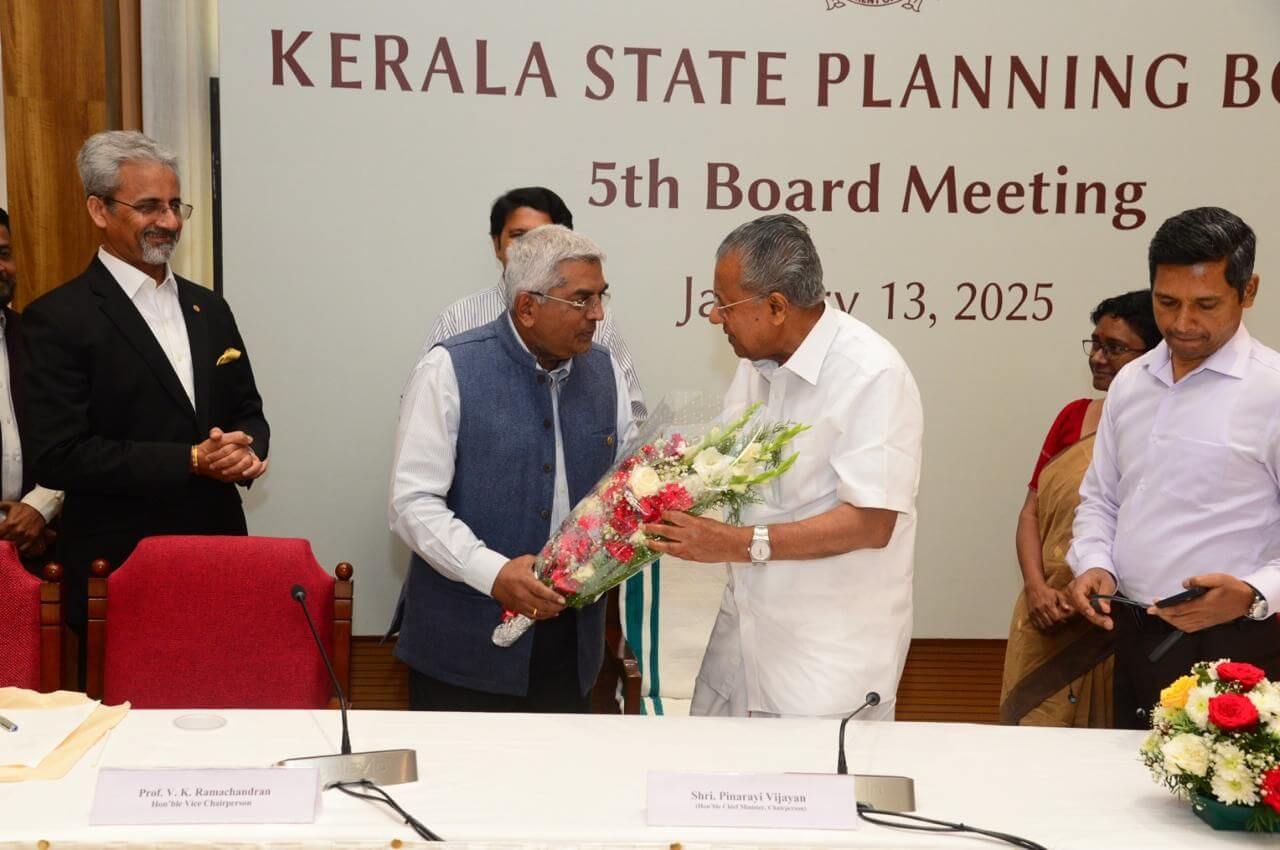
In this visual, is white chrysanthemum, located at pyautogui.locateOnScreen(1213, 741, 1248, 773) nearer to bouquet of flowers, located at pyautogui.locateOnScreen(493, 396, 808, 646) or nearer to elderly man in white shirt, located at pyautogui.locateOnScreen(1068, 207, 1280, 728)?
elderly man in white shirt, located at pyautogui.locateOnScreen(1068, 207, 1280, 728)

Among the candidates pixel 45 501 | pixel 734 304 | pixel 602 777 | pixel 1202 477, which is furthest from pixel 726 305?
pixel 45 501

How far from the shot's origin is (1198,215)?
2293 millimetres

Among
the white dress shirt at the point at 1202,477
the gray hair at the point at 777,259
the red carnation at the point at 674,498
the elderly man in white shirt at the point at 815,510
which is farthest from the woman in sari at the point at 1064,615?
the red carnation at the point at 674,498

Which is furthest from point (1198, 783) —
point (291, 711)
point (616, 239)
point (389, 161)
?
point (389, 161)

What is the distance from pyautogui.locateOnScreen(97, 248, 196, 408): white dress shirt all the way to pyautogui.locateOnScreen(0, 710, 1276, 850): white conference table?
3.71 ft

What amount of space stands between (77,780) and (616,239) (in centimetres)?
257

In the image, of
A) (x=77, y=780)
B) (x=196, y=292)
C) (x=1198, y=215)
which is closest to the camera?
(x=77, y=780)

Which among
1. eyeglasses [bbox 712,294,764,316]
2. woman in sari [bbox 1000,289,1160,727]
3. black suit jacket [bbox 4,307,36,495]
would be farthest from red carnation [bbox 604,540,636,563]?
black suit jacket [bbox 4,307,36,495]

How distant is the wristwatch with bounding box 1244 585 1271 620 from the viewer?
2.25m

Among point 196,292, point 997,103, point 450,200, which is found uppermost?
point 997,103

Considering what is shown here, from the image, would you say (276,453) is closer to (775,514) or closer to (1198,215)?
(775,514)

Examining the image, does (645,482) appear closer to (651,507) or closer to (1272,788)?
(651,507)

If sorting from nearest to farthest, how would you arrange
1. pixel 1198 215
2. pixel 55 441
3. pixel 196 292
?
pixel 1198 215
pixel 55 441
pixel 196 292

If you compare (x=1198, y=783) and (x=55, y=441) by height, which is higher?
(x=55, y=441)
